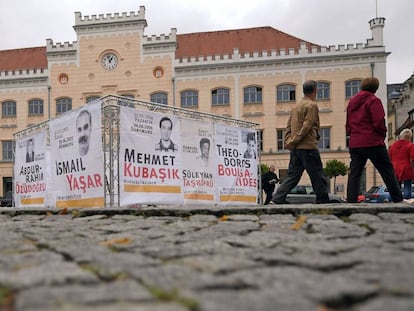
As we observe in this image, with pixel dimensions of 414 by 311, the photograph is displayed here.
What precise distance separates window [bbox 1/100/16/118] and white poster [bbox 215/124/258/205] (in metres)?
35.5

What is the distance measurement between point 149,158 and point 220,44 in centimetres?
3545

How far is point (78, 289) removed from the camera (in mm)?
2227

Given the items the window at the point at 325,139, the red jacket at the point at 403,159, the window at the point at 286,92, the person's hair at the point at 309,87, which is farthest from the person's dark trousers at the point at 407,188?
the window at the point at 286,92

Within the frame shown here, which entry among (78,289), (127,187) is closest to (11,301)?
(78,289)

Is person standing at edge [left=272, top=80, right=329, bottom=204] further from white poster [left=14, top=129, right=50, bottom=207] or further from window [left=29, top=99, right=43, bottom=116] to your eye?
window [left=29, top=99, right=43, bottom=116]

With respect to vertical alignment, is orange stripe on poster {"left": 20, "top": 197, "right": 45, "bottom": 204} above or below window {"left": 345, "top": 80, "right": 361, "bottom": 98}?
below

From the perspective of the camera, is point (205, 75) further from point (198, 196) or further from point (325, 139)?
point (198, 196)

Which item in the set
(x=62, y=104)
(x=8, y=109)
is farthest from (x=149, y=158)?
(x=8, y=109)

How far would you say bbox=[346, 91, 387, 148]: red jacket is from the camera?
24.5 feet

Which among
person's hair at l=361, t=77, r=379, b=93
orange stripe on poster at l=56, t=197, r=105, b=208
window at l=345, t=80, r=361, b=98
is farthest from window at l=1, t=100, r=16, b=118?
person's hair at l=361, t=77, r=379, b=93

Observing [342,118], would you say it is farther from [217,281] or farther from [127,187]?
[217,281]

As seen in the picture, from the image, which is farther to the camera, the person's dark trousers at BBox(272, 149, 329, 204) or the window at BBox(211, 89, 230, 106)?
the window at BBox(211, 89, 230, 106)

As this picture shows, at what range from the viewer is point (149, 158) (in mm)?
10125

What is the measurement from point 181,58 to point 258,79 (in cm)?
652
